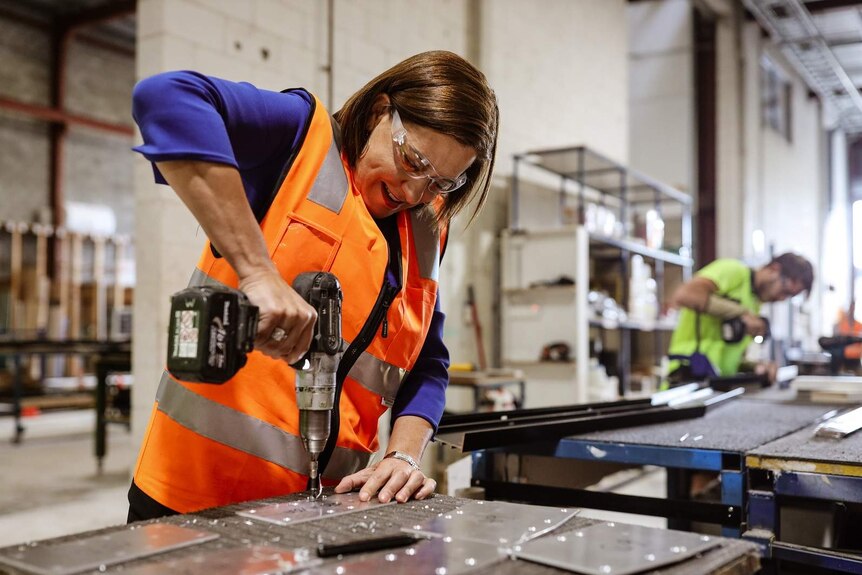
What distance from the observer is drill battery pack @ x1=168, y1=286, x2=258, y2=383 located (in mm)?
952

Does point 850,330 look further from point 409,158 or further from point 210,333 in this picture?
point 210,333

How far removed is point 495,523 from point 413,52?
4213 mm

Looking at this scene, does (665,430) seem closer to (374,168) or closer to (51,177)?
(374,168)

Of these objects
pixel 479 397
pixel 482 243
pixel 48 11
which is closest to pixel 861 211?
pixel 482 243

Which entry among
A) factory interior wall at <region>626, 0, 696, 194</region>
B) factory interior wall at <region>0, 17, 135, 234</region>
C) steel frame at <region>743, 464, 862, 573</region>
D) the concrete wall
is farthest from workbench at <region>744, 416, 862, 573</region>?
factory interior wall at <region>0, 17, 135, 234</region>

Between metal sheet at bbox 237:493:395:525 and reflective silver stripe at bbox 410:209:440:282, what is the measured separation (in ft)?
1.35

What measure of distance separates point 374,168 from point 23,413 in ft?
24.7

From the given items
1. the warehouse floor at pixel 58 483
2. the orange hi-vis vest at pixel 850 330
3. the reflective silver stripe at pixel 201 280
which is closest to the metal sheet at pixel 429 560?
the reflective silver stripe at pixel 201 280

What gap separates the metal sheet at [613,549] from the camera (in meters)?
0.87

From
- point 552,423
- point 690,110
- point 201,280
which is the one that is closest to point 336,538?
point 201,280

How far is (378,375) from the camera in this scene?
4.30 feet

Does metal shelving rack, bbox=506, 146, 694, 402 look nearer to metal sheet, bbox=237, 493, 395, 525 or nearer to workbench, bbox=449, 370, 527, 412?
workbench, bbox=449, 370, 527, 412

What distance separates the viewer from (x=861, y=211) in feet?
47.2

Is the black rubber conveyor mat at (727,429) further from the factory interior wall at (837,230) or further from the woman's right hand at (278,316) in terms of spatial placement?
the factory interior wall at (837,230)
